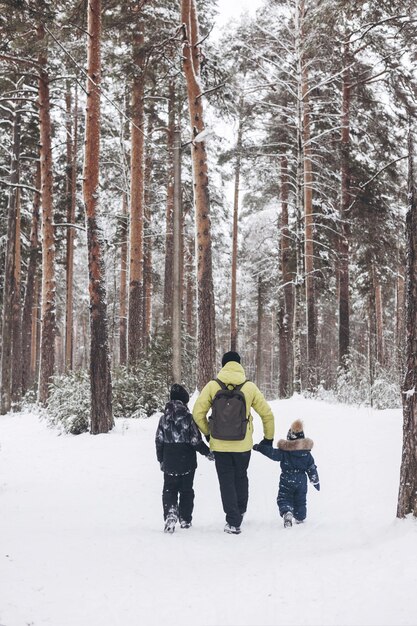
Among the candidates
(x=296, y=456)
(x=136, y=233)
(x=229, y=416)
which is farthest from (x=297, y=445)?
(x=136, y=233)

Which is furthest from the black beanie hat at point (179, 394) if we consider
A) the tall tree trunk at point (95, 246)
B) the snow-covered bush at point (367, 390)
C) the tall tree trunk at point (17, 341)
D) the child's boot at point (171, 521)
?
the tall tree trunk at point (17, 341)

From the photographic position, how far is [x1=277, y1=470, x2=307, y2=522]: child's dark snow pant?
5691 millimetres

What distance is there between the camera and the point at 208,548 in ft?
16.4

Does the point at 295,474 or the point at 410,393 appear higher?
the point at 410,393

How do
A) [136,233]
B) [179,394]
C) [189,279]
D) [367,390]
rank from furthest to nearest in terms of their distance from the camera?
[189,279]
[136,233]
[367,390]
[179,394]

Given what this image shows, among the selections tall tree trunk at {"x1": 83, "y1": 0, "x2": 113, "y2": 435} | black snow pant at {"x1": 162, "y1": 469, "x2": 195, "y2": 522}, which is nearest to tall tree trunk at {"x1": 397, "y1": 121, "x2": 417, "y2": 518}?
black snow pant at {"x1": 162, "y1": 469, "x2": 195, "y2": 522}

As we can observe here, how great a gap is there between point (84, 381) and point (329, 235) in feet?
34.6

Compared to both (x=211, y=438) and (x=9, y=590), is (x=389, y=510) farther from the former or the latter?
(x=9, y=590)

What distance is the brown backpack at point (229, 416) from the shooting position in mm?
5562

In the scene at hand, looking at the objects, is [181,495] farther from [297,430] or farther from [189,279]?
[189,279]

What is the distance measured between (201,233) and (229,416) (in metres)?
6.27

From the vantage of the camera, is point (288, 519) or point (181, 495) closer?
point (288, 519)

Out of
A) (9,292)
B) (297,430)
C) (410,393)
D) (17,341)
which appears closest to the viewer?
(410,393)

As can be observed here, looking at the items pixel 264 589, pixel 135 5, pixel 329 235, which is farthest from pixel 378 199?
pixel 264 589
